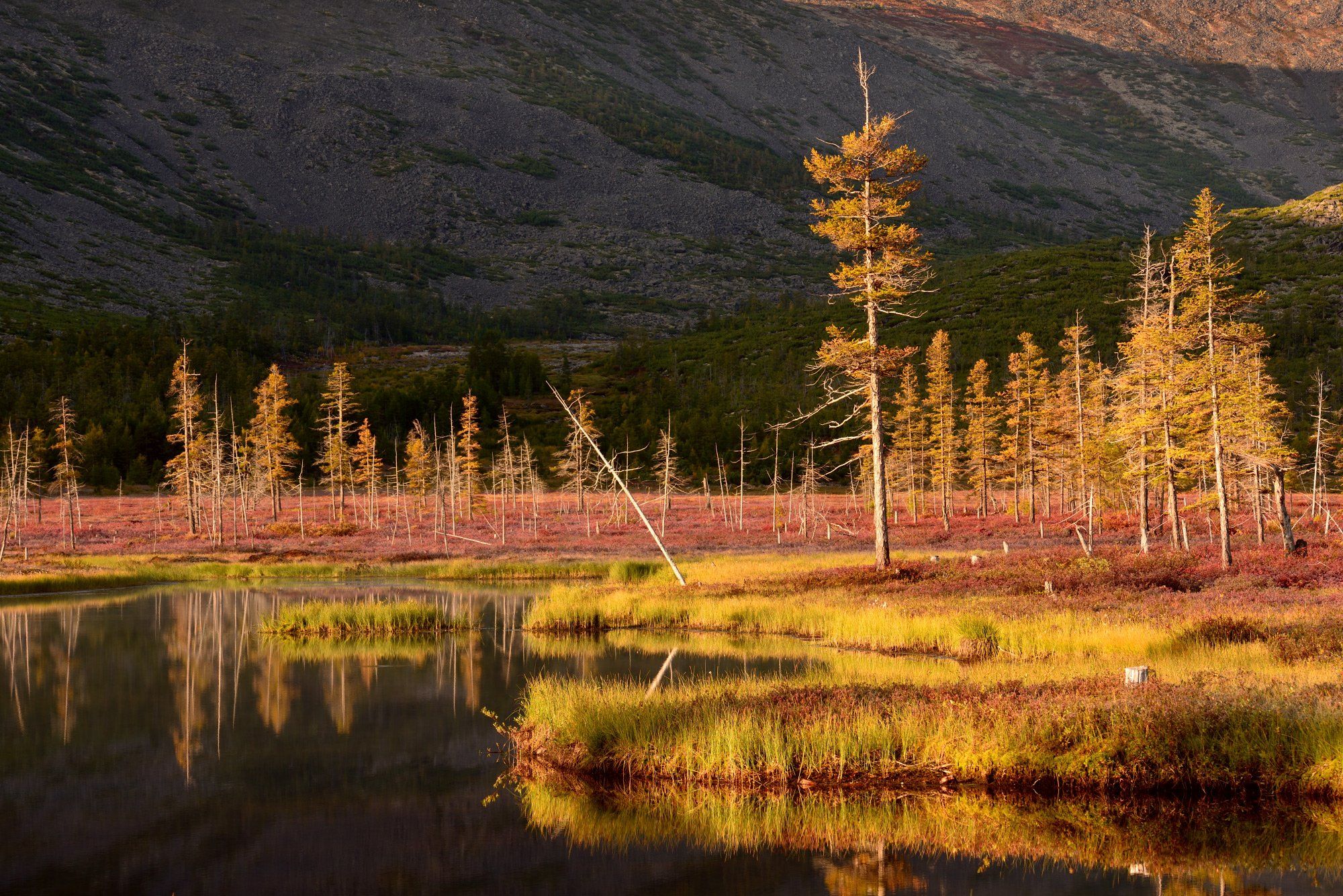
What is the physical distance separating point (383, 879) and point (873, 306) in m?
28.3

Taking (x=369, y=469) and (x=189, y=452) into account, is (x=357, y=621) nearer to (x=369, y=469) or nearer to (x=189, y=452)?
(x=189, y=452)

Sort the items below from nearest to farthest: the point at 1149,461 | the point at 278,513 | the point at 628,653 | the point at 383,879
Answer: the point at 383,879
the point at 628,653
the point at 1149,461
the point at 278,513

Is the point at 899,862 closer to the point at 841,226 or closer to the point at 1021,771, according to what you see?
the point at 1021,771

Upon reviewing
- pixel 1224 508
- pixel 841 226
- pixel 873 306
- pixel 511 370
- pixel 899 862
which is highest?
pixel 511 370

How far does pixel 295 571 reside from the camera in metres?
54.6

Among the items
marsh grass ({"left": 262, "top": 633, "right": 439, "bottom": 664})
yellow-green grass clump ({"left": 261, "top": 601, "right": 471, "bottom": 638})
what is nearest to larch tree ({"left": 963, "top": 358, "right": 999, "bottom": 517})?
yellow-green grass clump ({"left": 261, "top": 601, "right": 471, "bottom": 638})

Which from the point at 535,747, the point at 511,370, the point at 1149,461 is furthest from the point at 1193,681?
the point at 511,370

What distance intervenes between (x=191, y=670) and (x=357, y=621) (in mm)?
6800

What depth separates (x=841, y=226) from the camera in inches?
1468

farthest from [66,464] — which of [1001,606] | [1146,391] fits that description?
[1001,606]

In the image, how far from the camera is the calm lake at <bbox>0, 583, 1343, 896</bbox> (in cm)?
1168

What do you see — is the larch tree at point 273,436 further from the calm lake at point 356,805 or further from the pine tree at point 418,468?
the calm lake at point 356,805

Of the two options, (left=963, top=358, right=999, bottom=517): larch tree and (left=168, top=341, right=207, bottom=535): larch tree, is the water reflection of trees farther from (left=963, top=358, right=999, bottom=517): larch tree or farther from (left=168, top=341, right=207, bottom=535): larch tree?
(left=963, top=358, right=999, bottom=517): larch tree

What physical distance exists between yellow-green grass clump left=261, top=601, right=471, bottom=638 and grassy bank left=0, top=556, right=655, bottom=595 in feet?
43.9
